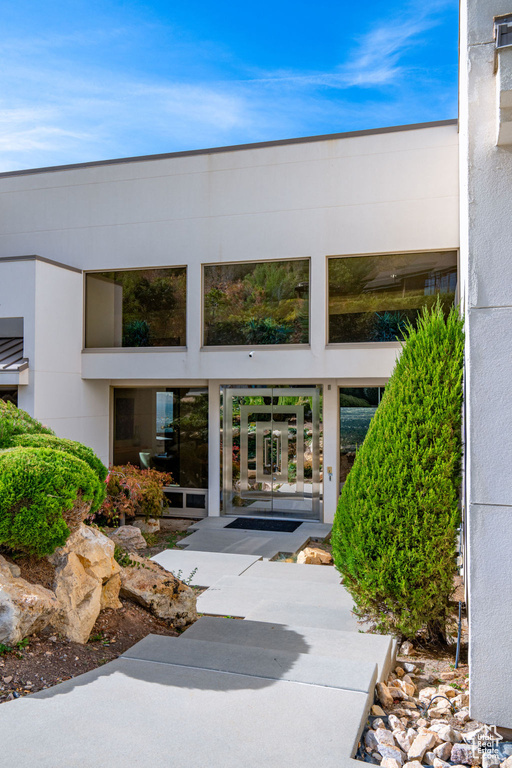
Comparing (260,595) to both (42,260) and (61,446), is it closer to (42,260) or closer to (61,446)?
(61,446)

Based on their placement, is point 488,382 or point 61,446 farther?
point 61,446

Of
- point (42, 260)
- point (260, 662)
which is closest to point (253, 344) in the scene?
point (42, 260)

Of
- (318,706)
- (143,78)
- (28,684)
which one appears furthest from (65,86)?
(318,706)

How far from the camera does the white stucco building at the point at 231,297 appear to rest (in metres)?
11.8

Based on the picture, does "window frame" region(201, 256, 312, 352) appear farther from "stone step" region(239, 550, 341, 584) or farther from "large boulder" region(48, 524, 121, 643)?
"large boulder" region(48, 524, 121, 643)

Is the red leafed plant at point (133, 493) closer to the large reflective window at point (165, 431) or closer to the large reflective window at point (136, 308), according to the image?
the large reflective window at point (165, 431)

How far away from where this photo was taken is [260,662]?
435 cm

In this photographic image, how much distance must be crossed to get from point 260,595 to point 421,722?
3.85 meters

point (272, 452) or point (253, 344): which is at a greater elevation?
point (253, 344)

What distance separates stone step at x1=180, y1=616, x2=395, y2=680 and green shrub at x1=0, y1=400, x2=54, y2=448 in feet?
8.27

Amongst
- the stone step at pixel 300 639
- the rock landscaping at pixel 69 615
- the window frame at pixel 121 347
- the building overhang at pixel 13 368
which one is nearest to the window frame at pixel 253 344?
the window frame at pixel 121 347

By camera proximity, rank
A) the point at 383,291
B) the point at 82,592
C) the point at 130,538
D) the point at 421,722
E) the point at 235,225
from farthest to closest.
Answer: the point at 235,225
the point at 383,291
the point at 130,538
the point at 82,592
the point at 421,722

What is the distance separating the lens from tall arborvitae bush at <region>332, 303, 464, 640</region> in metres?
5.00

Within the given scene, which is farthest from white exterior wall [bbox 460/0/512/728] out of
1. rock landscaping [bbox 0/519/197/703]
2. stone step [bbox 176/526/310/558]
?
stone step [bbox 176/526/310/558]
